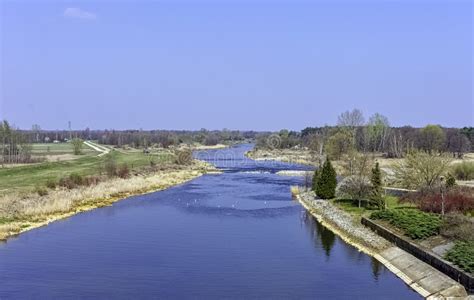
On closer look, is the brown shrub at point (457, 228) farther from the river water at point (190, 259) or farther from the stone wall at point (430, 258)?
the river water at point (190, 259)

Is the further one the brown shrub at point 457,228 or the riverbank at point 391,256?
the brown shrub at point 457,228

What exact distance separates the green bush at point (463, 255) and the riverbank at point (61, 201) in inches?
1057

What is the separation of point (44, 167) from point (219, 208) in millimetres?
35810

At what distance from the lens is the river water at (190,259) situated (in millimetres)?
24547

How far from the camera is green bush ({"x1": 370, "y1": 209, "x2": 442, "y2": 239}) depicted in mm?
29906

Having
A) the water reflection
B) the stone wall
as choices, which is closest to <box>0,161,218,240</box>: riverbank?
the water reflection

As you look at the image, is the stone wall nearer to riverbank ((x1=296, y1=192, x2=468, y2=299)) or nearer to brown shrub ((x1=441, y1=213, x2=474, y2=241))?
riverbank ((x1=296, y1=192, x2=468, y2=299))

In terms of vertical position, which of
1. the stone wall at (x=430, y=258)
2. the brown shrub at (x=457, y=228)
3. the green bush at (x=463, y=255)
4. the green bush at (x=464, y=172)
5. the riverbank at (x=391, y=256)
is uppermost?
the green bush at (x=464, y=172)

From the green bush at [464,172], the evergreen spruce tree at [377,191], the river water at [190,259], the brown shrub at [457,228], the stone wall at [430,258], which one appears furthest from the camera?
the green bush at [464,172]

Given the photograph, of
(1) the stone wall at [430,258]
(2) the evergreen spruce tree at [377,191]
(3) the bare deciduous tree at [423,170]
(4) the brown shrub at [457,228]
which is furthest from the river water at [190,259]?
(3) the bare deciduous tree at [423,170]

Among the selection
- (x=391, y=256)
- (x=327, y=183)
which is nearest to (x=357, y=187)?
(x=327, y=183)

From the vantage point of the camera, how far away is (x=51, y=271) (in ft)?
90.3

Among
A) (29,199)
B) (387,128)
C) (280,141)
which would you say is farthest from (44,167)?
(280,141)

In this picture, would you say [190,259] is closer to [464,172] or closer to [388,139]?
[464,172]
